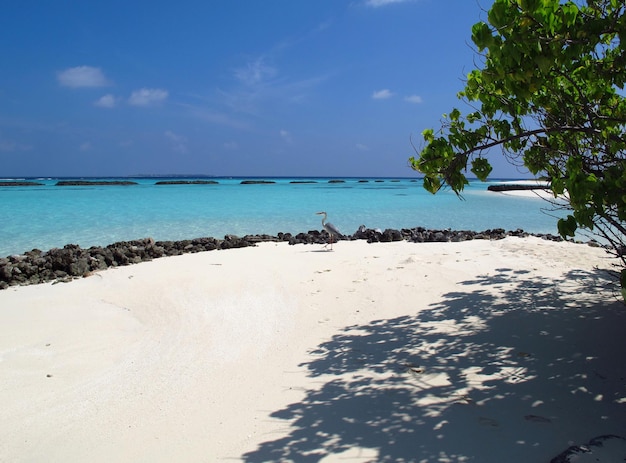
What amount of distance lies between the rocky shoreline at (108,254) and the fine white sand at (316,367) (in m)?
0.89

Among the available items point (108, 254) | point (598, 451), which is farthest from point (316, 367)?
point (108, 254)

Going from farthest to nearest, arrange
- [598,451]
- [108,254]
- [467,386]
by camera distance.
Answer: [108,254] → [467,386] → [598,451]

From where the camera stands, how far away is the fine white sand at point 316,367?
11.6 feet

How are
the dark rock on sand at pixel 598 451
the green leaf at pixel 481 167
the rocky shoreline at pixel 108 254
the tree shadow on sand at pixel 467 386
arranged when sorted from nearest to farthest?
the dark rock on sand at pixel 598 451, the tree shadow on sand at pixel 467 386, the green leaf at pixel 481 167, the rocky shoreline at pixel 108 254

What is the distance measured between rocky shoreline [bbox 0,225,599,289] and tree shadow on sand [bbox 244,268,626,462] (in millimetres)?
A: 6827

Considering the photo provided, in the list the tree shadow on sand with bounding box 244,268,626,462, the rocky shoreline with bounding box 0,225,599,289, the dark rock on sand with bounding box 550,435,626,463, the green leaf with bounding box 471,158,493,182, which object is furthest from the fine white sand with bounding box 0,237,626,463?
the green leaf with bounding box 471,158,493,182

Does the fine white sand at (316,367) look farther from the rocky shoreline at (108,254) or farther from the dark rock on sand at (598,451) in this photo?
the rocky shoreline at (108,254)

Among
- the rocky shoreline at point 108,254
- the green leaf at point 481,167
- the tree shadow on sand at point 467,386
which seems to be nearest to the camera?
the tree shadow on sand at point 467,386

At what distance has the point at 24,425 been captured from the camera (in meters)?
3.94

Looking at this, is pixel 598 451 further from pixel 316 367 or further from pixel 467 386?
pixel 316 367

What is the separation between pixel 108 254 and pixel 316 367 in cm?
Result: 792

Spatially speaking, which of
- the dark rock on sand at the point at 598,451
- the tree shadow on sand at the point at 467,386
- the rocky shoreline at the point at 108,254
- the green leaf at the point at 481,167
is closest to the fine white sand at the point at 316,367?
the tree shadow on sand at the point at 467,386

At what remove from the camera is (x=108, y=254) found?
10891mm

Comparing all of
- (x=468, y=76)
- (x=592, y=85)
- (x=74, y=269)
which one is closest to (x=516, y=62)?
(x=468, y=76)
